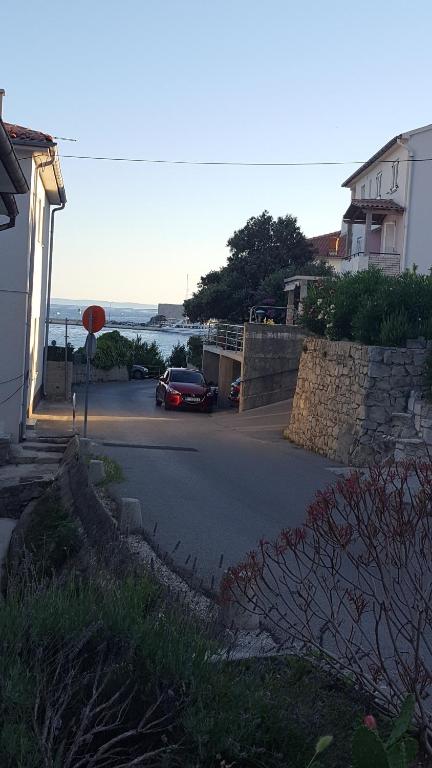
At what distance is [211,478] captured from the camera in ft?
54.9

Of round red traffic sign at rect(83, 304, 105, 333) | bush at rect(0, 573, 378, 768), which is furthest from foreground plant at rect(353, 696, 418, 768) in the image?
round red traffic sign at rect(83, 304, 105, 333)

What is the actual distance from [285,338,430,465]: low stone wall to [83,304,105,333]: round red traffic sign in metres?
5.00

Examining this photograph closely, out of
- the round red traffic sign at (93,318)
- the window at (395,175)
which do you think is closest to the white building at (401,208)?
the window at (395,175)

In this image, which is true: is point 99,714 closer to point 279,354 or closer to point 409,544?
point 409,544

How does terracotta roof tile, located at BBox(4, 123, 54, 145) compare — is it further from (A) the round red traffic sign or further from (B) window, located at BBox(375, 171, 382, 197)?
(B) window, located at BBox(375, 171, 382, 197)

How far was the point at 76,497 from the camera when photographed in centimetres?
1305

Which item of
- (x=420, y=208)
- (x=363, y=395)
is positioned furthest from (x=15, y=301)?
(x=420, y=208)

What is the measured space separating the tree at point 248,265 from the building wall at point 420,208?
13.6 m

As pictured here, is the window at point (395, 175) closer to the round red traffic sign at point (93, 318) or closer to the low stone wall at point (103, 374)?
the low stone wall at point (103, 374)

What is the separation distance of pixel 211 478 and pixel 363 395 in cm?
356

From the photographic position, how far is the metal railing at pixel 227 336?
38062 mm

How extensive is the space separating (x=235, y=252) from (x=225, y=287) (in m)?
3.14

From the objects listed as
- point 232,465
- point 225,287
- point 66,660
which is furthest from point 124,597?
point 225,287

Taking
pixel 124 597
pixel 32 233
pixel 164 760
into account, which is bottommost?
pixel 164 760
